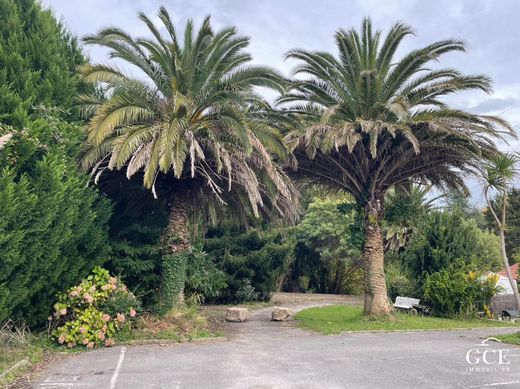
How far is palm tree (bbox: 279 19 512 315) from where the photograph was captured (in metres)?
13.1

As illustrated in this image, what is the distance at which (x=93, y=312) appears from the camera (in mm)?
9977

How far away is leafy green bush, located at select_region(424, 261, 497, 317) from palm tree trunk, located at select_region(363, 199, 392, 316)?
136 inches

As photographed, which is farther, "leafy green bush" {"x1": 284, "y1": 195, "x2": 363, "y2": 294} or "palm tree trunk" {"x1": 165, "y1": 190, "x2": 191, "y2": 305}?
"leafy green bush" {"x1": 284, "y1": 195, "x2": 363, "y2": 294}

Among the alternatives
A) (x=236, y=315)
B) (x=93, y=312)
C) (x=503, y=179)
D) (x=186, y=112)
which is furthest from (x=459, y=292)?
(x=93, y=312)

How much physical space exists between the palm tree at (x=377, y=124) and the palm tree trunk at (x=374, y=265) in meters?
0.03

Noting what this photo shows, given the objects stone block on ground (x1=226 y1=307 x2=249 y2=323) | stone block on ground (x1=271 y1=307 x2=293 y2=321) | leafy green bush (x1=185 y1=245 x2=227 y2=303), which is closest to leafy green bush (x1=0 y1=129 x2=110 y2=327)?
leafy green bush (x1=185 y1=245 x2=227 y2=303)

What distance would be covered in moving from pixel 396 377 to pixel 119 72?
388 inches

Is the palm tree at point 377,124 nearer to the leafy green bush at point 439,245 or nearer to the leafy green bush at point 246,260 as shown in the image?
the leafy green bush at point 439,245

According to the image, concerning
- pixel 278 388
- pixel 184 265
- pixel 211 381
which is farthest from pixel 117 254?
pixel 278 388

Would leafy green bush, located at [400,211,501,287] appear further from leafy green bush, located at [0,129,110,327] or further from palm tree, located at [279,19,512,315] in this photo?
leafy green bush, located at [0,129,110,327]

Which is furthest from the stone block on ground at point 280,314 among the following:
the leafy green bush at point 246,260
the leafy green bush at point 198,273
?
the leafy green bush at point 246,260

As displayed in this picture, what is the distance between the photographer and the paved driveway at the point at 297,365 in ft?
22.1

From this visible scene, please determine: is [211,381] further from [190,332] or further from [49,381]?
[190,332]

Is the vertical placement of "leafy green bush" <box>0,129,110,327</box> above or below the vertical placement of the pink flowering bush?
above
